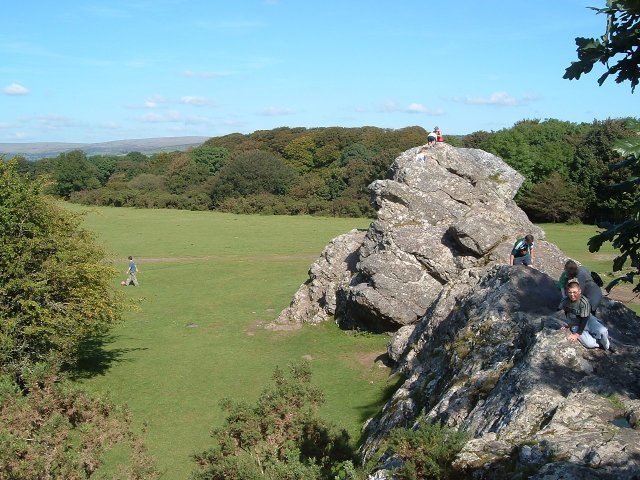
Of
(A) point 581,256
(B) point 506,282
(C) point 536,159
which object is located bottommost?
(A) point 581,256

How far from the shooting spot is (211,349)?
86.1ft

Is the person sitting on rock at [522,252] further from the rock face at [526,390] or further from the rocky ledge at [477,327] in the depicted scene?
the rock face at [526,390]

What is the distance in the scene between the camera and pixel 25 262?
20.9m

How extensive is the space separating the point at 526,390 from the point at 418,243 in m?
17.1

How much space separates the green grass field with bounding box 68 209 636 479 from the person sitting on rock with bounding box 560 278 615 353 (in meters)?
8.51

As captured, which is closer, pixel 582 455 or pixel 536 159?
pixel 582 455

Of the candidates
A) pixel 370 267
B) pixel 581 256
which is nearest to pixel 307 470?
pixel 370 267

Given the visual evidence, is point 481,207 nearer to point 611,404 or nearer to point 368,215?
point 611,404

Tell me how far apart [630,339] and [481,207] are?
1583cm

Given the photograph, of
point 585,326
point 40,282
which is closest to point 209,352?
point 40,282

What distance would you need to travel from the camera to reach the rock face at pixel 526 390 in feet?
24.4

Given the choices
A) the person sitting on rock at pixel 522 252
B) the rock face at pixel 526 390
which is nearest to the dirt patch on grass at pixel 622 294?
the person sitting on rock at pixel 522 252

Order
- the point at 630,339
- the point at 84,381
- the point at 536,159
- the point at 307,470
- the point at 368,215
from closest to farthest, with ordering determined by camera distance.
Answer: the point at 307,470
the point at 630,339
the point at 84,381
the point at 536,159
the point at 368,215

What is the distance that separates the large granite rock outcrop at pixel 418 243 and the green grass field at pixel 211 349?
1626 millimetres
